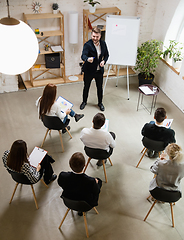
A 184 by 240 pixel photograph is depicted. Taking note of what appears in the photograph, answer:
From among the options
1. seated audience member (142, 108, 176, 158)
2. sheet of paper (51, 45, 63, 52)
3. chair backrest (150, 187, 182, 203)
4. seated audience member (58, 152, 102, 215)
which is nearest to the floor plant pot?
sheet of paper (51, 45, 63, 52)

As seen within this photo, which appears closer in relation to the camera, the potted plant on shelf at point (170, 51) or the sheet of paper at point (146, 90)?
the sheet of paper at point (146, 90)

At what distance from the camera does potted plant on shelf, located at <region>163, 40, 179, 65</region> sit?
6.00 metres

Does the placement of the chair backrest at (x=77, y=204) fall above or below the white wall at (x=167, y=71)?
below

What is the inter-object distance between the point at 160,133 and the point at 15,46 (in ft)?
9.14

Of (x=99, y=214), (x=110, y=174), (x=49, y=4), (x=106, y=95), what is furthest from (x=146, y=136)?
(x=49, y=4)

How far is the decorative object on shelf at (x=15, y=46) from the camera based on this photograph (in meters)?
1.64

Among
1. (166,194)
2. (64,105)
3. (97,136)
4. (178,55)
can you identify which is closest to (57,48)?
(64,105)

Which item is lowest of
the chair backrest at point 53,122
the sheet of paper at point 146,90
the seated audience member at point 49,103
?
the chair backrest at point 53,122

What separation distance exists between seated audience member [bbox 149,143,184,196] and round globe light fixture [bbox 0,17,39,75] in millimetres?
2021

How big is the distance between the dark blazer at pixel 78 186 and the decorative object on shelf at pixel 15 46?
5.14 ft

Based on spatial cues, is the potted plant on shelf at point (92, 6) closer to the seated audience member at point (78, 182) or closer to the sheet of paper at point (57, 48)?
the sheet of paper at point (57, 48)

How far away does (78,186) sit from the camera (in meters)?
2.92

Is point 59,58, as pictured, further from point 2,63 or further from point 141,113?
point 2,63

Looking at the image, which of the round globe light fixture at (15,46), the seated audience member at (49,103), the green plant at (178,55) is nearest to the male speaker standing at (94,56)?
the seated audience member at (49,103)
